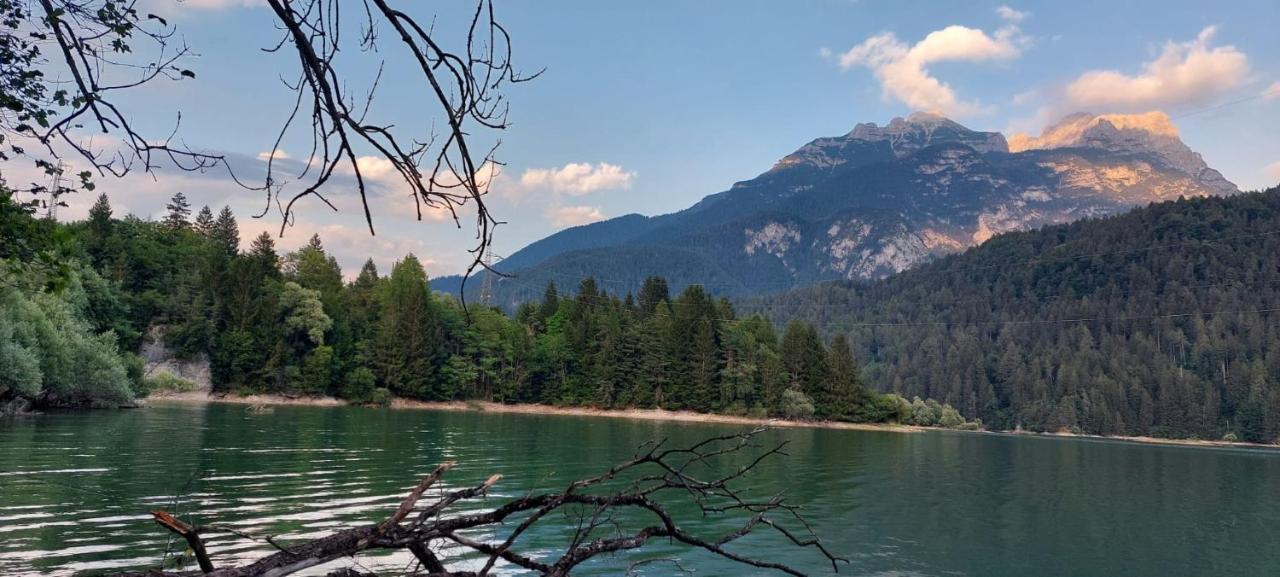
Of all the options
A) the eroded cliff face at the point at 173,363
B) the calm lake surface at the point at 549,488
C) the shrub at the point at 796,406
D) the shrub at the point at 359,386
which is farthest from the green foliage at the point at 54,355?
the shrub at the point at 796,406

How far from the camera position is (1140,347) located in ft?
492

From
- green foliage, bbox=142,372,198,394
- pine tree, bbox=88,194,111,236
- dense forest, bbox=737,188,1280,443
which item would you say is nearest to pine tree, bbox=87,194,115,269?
pine tree, bbox=88,194,111,236

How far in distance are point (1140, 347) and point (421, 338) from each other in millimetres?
136653

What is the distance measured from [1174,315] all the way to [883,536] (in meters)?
178

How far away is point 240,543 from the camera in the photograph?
1515cm

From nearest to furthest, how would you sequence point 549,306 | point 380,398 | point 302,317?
point 302,317 < point 380,398 < point 549,306

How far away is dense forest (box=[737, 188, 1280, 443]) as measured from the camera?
128875mm

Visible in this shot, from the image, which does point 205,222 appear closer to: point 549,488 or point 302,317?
point 302,317

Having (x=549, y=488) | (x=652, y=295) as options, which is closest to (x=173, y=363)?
(x=652, y=295)

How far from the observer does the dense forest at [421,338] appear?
8750cm

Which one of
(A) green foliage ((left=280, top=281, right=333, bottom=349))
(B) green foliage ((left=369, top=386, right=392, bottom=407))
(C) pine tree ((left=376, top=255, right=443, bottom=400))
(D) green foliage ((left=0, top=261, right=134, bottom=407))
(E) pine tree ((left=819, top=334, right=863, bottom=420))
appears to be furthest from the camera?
(E) pine tree ((left=819, top=334, right=863, bottom=420))

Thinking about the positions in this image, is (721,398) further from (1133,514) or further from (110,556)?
(110,556)

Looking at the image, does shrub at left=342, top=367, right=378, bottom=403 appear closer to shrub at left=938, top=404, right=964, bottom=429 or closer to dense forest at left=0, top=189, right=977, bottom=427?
dense forest at left=0, top=189, right=977, bottom=427

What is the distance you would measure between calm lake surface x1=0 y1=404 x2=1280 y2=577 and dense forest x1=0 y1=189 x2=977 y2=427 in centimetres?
4342
